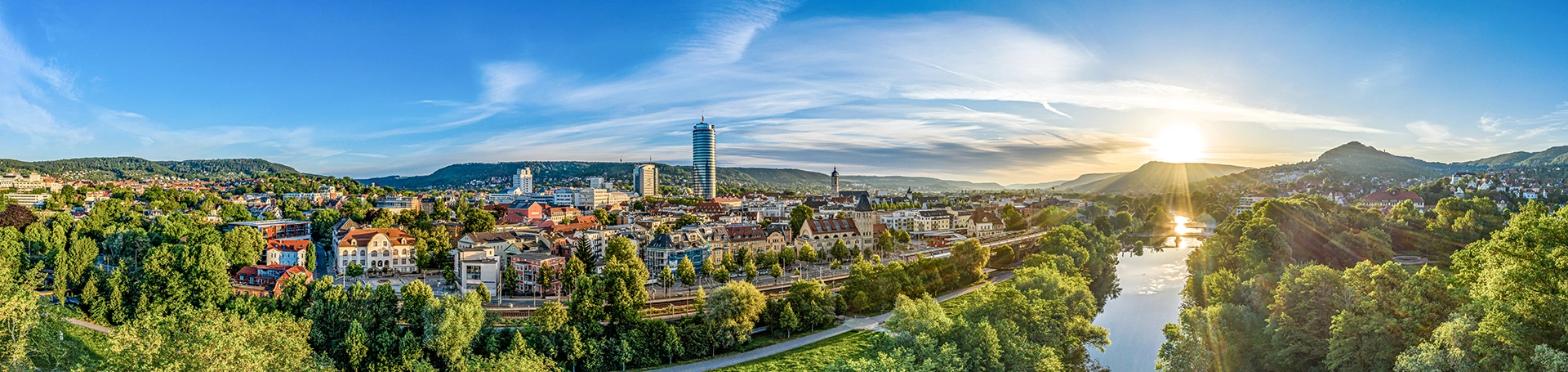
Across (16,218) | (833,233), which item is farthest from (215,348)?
(16,218)

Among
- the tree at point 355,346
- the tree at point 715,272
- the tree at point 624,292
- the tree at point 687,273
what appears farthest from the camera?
the tree at point 715,272

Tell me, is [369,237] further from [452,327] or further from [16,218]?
[16,218]

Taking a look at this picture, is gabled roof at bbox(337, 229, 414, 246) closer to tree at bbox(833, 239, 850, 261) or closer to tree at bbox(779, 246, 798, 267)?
tree at bbox(779, 246, 798, 267)

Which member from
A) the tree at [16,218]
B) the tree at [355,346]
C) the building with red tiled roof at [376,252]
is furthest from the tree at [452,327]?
the tree at [16,218]

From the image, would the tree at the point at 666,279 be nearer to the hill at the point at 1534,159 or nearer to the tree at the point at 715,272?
the tree at the point at 715,272

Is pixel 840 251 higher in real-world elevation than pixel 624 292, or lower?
lower
